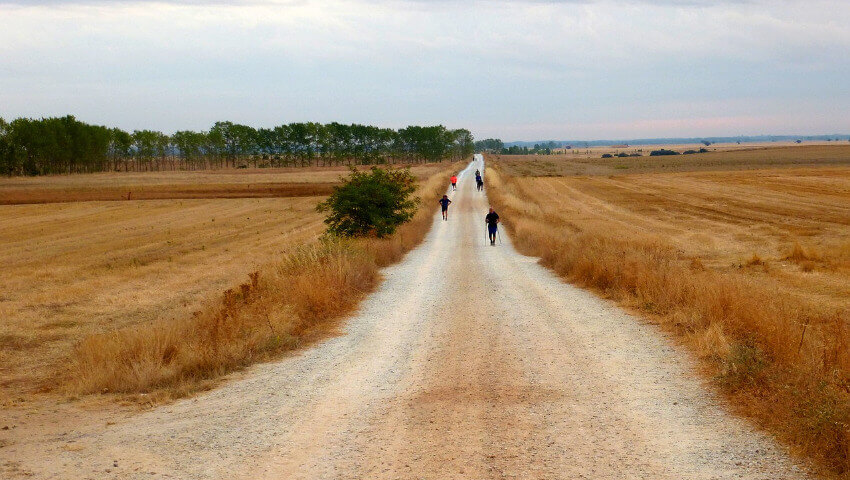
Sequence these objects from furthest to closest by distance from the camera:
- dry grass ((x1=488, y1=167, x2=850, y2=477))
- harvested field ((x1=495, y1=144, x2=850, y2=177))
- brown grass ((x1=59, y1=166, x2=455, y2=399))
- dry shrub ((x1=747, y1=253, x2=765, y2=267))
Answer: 1. harvested field ((x1=495, y1=144, x2=850, y2=177))
2. dry shrub ((x1=747, y1=253, x2=765, y2=267))
3. brown grass ((x1=59, y1=166, x2=455, y2=399))
4. dry grass ((x1=488, y1=167, x2=850, y2=477))

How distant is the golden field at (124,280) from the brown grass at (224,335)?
4cm

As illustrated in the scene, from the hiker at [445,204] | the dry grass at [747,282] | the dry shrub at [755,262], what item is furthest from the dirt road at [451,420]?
the hiker at [445,204]

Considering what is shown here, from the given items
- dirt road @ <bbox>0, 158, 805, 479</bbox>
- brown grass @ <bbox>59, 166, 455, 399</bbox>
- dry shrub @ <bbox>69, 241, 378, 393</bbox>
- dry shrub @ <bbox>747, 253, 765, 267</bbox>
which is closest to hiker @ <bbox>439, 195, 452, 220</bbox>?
dry shrub @ <bbox>747, 253, 765, 267</bbox>

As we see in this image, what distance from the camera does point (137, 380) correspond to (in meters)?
9.70

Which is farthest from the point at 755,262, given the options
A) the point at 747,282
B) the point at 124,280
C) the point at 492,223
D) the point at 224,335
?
the point at 124,280

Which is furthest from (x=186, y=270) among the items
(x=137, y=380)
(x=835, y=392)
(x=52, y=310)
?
(x=835, y=392)

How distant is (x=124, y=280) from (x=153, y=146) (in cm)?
14909

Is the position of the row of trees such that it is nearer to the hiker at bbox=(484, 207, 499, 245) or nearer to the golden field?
the golden field

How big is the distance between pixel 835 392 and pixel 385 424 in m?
4.66

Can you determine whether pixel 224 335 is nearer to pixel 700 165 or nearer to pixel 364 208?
pixel 364 208

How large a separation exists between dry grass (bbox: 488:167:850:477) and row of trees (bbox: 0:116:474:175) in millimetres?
55442

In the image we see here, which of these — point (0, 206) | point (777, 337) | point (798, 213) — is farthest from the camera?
point (0, 206)

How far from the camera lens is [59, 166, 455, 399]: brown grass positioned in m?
9.86

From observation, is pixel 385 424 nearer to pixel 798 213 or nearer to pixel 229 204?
pixel 798 213
